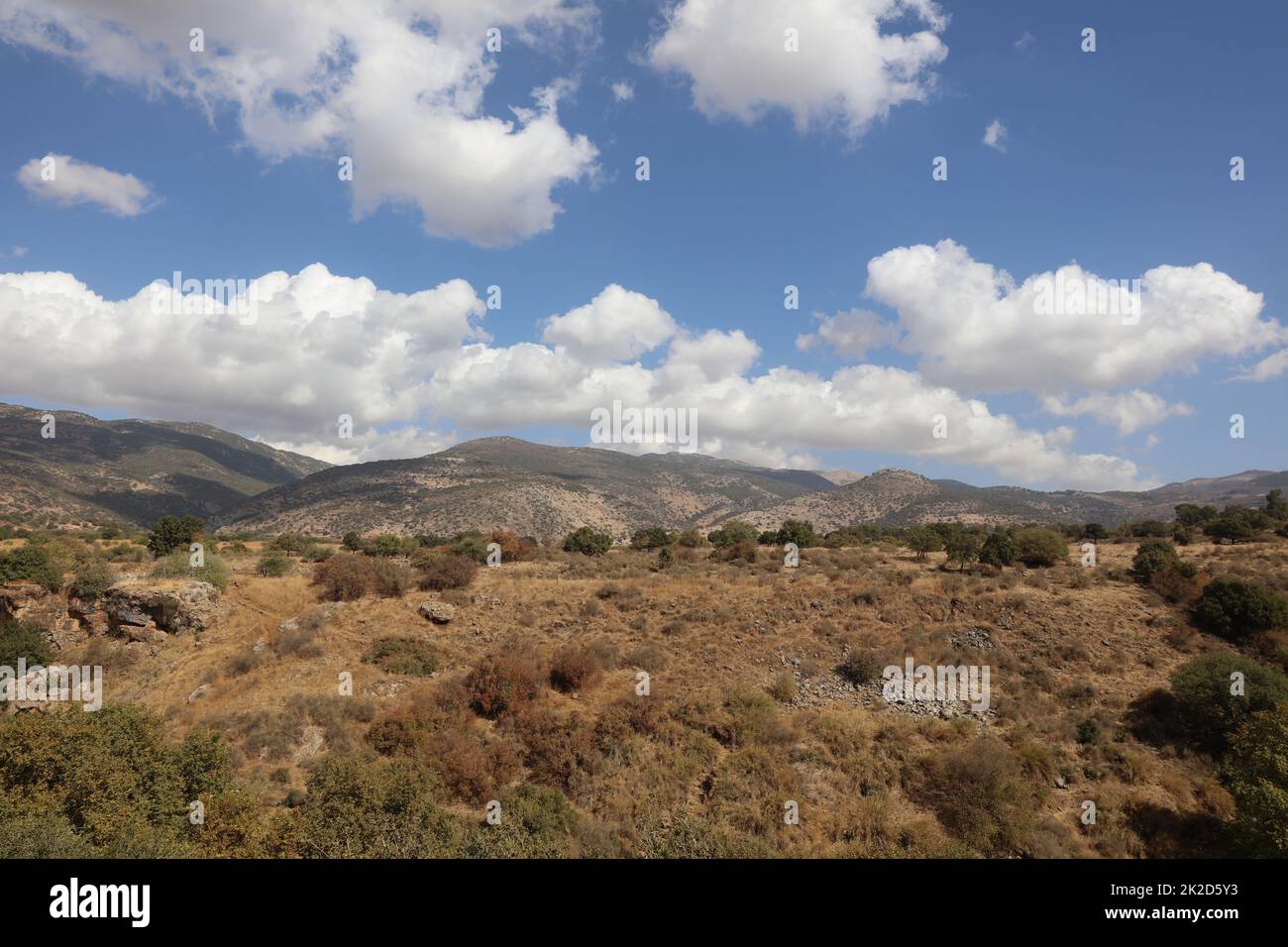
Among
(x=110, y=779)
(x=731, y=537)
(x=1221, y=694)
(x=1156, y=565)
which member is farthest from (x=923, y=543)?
(x=110, y=779)

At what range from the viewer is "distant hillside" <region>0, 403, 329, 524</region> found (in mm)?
78438

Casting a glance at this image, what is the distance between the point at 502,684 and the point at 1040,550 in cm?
2828

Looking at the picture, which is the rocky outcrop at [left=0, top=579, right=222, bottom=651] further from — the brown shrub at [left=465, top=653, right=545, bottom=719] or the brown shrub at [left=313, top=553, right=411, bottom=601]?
the brown shrub at [left=465, top=653, right=545, bottom=719]

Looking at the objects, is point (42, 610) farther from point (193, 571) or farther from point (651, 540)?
point (651, 540)

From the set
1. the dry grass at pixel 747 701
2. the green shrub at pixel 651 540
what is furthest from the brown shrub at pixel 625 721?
the green shrub at pixel 651 540

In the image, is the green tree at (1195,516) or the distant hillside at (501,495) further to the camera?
the distant hillside at (501,495)

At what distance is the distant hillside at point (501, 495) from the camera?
80188 mm

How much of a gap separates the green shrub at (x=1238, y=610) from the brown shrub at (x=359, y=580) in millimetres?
31882

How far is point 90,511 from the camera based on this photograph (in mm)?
82438

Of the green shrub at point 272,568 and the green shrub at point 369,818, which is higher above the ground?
the green shrub at point 272,568

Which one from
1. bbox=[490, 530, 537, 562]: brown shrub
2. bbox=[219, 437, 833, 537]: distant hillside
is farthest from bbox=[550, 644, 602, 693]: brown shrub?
bbox=[219, 437, 833, 537]: distant hillside

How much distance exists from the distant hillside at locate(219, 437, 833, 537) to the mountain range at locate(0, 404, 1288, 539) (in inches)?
16.0

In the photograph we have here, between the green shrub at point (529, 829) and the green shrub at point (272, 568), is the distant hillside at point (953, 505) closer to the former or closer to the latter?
the green shrub at point (272, 568)
